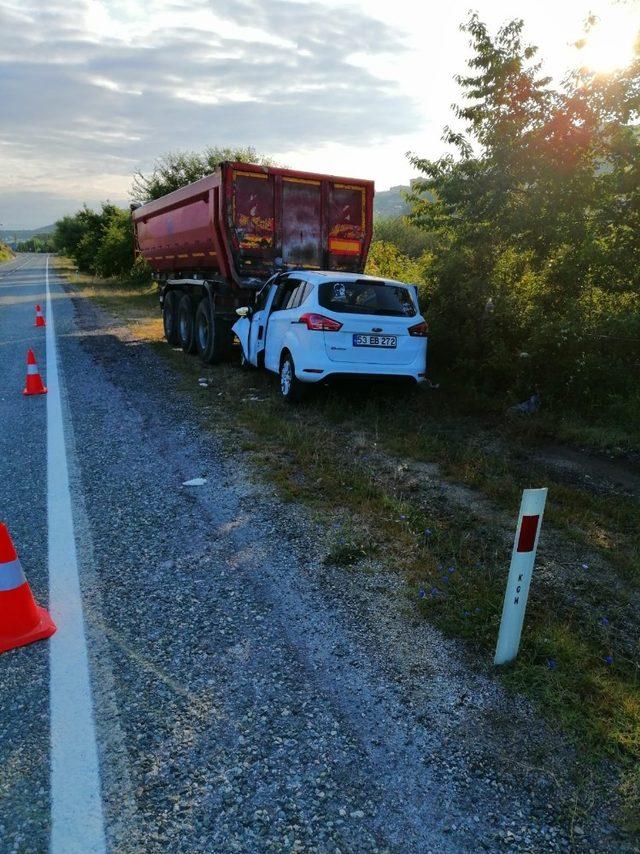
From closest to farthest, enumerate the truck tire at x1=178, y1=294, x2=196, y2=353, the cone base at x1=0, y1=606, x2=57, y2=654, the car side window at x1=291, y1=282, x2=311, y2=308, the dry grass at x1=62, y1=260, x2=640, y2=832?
the dry grass at x1=62, y1=260, x2=640, y2=832, the cone base at x1=0, y1=606, x2=57, y2=654, the car side window at x1=291, y1=282, x2=311, y2=308, the truck tire at x1=178, y1=294, x2=196, y2=353

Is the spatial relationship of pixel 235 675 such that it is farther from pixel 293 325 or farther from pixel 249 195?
pixel 249 195

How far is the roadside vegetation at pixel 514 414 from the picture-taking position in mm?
3203

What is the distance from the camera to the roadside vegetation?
320 centimetres

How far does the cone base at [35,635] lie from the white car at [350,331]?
4452 millimetres

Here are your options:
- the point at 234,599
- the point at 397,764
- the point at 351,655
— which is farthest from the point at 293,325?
the point at 397,764

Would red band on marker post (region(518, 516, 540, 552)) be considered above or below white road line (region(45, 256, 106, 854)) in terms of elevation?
above

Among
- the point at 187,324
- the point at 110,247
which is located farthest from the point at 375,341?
the point at 110,247

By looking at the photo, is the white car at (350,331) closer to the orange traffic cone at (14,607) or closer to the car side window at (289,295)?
the car side window at (289,295)


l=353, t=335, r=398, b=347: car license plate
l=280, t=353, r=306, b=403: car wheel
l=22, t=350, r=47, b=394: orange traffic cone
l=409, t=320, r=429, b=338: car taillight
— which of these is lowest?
l=22, t=350, r=47, b=394: orange traffic cone

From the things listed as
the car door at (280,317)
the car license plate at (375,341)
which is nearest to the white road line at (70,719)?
the car license plate at (375,341)

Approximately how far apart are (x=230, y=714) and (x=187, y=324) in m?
10.3

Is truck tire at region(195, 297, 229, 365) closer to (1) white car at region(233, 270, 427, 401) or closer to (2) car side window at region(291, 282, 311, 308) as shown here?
(1) white car at region(233, 270, 427, 401)

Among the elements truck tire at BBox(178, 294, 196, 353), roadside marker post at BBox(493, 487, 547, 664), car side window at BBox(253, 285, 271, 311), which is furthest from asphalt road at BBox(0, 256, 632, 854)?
truck tire at BBox(178, 294, 196, 353)

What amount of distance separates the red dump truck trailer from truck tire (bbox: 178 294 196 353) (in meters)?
0.04
